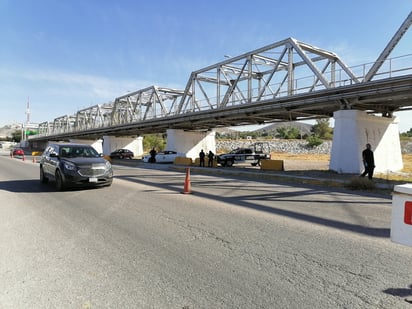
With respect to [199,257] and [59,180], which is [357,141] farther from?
[199,257]

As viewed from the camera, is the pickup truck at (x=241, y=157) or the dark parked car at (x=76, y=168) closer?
the dark parked car at (x=76, y=168)

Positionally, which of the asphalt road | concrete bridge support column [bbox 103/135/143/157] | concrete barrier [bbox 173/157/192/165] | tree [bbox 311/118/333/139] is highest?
tree [bbox 311/118/333/139]

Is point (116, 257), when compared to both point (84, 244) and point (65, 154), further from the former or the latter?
point (65, 154)

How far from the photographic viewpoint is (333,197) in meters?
10.2

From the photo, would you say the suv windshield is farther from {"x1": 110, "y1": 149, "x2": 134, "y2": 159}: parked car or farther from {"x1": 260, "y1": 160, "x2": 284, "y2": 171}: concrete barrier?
{"x1": 110, "y1": 149, "x2": 134, "y2": 159}: parked car

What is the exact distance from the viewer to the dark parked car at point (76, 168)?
10.1 metres

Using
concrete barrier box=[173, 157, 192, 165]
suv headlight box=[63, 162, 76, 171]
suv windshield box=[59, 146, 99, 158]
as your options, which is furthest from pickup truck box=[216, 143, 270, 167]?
suv headlight box=[63, 162, 76, 171]

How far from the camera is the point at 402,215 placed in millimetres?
2965

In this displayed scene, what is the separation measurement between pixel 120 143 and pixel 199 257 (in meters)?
55.4

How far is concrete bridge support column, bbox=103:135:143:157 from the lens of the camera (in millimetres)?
56250

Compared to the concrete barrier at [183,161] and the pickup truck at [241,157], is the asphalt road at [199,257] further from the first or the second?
the concrete barrier at [183,161]

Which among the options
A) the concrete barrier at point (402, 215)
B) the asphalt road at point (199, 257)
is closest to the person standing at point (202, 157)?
the asphalt road at point (199, 257)

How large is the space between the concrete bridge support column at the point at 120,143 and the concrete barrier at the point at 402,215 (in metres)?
56.2

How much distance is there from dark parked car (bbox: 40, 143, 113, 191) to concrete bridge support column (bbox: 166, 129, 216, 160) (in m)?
26.4
